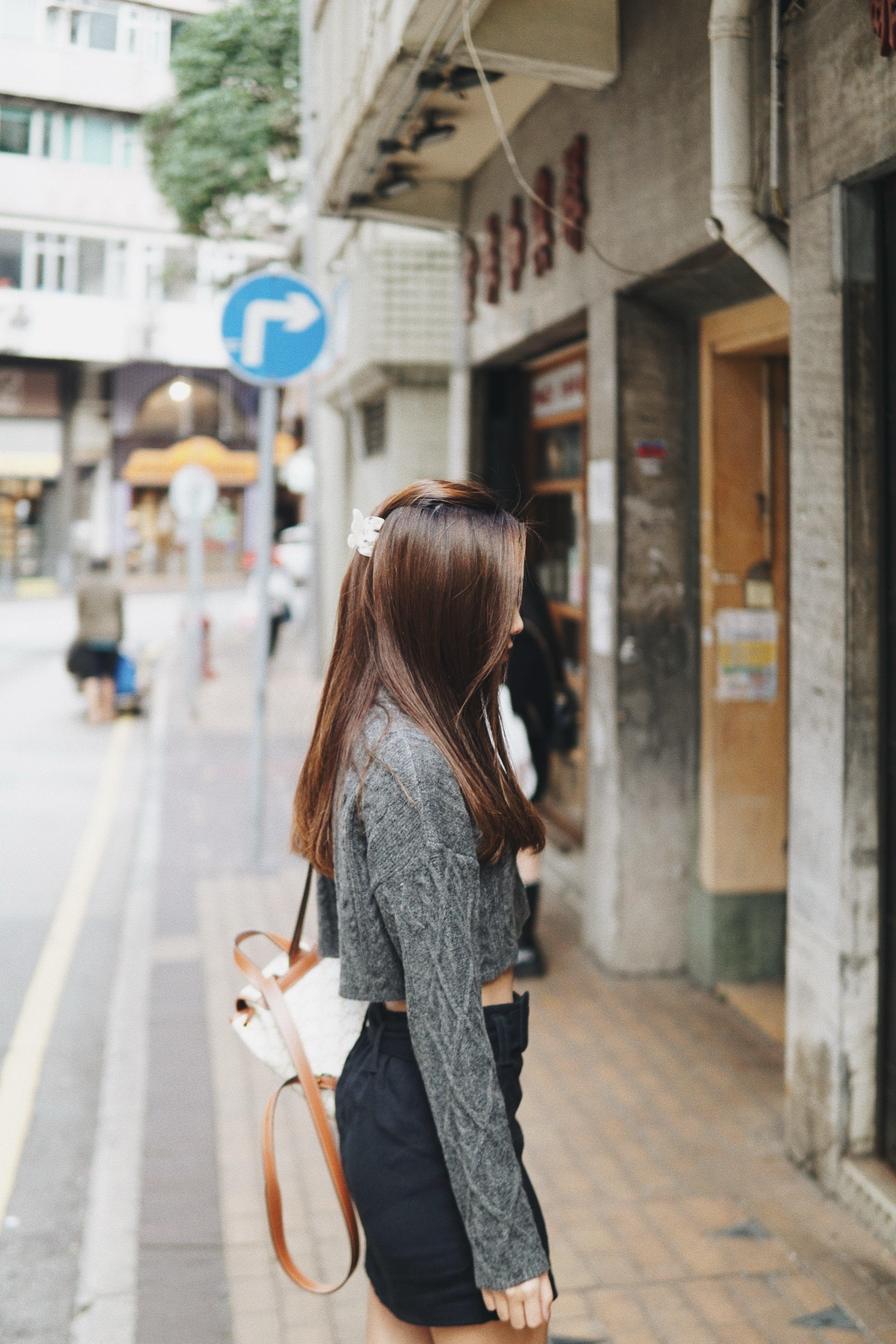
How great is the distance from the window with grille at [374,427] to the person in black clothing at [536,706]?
20.3 ft

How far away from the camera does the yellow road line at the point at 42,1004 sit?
4.31 metres

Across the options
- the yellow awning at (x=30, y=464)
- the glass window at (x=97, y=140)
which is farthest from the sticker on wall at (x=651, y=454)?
the yellow awning at (x=30, y=464)

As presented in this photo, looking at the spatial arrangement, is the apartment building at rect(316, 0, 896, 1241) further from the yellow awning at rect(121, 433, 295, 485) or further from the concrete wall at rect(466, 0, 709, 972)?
the yellow awning at rect(121, 433, 295, 485)

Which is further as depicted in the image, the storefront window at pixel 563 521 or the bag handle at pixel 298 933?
the storefront window at pixel 563 521

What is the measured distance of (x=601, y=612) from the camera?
5.32 m

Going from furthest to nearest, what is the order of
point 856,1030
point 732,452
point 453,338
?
1. point 453,338
2. point 732,452
3. point 856,1030

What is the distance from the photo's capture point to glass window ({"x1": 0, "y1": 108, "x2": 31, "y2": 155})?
782cm

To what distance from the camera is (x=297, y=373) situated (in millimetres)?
7008

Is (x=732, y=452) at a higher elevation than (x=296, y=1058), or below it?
higher

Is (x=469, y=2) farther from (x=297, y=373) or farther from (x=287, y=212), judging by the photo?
(x=287, y=212)

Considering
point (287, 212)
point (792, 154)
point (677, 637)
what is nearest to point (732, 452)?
point (677, 637)

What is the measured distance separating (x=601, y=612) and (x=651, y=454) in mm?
683

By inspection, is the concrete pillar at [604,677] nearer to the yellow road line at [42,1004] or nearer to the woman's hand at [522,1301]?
the yellow road line at [42,1004]

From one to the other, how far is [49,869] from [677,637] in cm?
456
